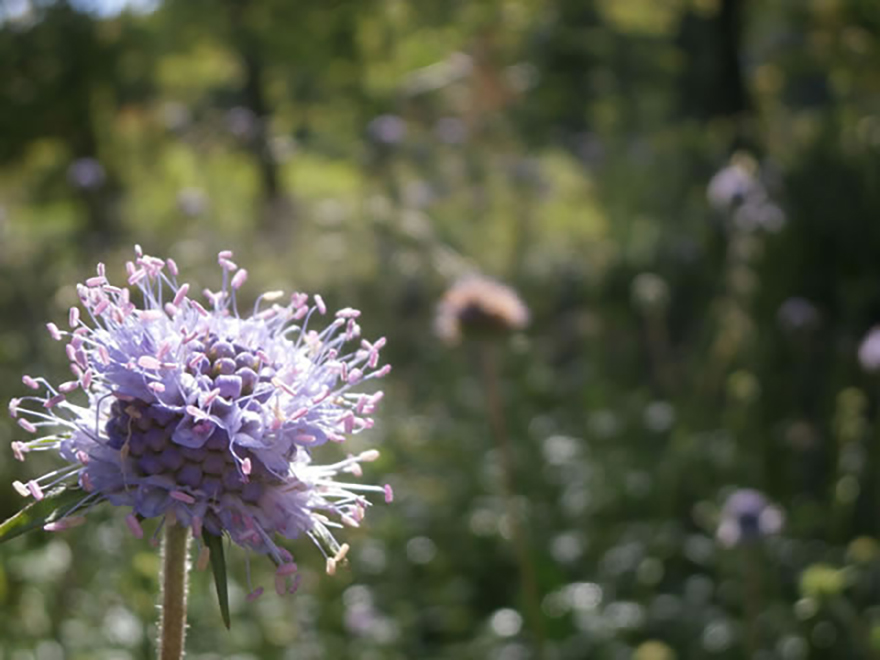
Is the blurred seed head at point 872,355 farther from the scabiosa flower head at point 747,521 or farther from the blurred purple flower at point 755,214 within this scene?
the blurred purple flower at point 755,214

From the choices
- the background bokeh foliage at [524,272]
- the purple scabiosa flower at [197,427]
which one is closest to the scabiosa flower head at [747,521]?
the background bokeh foliage at [524,272]

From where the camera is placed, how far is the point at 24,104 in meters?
9.19

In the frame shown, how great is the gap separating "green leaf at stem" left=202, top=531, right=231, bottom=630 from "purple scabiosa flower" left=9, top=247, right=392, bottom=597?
0.06ft

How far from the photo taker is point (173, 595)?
1.26 meters

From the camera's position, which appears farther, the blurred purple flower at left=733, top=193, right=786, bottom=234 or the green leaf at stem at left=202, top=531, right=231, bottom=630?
the blurred purple flower at left=733, top=193, right=786, bottom=234

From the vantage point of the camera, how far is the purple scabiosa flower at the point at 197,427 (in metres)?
1.27

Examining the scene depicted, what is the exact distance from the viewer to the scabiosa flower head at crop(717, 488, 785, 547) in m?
3.13

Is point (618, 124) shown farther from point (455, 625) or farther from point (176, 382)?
point (176, 382)

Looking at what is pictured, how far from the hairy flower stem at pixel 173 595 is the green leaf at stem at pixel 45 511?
0.13m

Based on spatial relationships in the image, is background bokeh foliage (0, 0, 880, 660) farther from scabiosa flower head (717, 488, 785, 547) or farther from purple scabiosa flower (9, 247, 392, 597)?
purple scabiosa flower (9, 247, 392, 597)

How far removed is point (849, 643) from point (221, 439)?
9.62ft

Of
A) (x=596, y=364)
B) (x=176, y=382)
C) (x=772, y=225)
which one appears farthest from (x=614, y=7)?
(x=176, y=382)

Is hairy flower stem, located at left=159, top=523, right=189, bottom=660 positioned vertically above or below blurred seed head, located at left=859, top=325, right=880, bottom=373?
below

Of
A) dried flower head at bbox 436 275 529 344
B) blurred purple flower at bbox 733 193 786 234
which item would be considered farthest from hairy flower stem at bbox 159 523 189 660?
blurred purple flower at bbox 733 193 786 234
